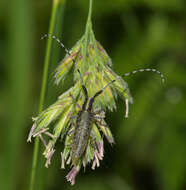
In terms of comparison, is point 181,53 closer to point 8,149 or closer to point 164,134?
point 164,134

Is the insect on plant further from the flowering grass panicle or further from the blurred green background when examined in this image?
the blurred green background

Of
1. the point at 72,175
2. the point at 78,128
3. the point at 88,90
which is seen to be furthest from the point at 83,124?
the point at 72,175

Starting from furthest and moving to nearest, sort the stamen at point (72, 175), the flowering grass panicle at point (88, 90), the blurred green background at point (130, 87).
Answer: the blurred green background at point (130, 87), the flowering grass panicle at point (88, 90), the stamen at point (72, 175)

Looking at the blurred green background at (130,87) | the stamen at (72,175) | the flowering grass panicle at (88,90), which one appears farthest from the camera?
the blurred green background at (130,87)

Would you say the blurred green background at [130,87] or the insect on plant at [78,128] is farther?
the blurred green background at [130,87]

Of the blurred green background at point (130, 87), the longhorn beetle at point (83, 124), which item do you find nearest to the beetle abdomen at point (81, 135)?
the longhorn beetle at point (83, 124)

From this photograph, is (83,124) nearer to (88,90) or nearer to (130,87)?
(88,90)

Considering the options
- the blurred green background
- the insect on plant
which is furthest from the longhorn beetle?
the blurred green background

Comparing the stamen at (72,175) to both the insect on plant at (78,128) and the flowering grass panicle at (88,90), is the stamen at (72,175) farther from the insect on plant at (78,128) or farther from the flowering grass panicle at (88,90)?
the flowering grass panicle at (88,90)

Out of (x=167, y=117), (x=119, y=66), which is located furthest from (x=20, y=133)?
(x=167, y=117)
